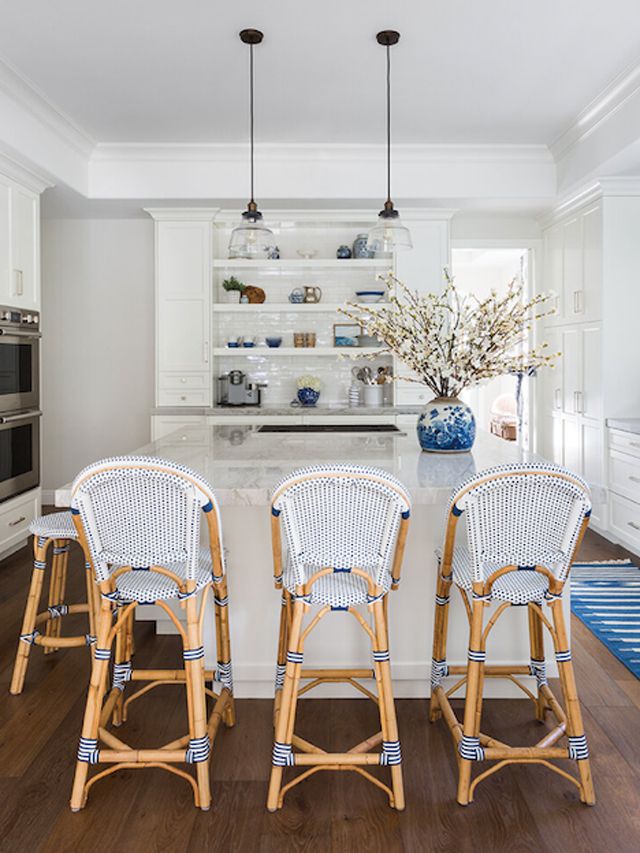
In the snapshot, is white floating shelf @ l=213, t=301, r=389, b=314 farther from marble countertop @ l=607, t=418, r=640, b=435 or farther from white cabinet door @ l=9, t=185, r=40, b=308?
marble countertop @ l=607, t=418, r=640, b=435

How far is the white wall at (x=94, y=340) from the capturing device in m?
5.98

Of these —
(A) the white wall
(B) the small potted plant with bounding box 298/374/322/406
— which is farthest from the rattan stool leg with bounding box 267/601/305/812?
(A) the white wall

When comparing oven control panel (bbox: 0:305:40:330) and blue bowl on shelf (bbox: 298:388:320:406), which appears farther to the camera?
blue bowl on shelf (bbox: 298:388:320:406)

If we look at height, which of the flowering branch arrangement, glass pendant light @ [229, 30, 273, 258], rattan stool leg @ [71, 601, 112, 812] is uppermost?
glass pendant light @ [229, 30, 273, 258]

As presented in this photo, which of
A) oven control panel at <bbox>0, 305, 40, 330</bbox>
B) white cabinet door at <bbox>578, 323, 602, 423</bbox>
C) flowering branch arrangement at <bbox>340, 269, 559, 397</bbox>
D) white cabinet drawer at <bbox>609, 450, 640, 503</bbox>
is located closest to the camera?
flowering branch arrangement at <bbox>340, 269, 559, 397</bbox>

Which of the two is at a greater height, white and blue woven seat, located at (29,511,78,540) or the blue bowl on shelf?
the blue bowl on shelf

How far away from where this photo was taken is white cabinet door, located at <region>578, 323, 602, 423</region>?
503 cm

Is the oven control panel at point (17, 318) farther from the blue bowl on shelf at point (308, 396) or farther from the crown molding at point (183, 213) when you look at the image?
the blue bowl on shelf at point (308, 396)

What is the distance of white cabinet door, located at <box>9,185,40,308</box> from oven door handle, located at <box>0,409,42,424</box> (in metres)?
0.69

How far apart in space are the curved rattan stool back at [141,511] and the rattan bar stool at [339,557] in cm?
23

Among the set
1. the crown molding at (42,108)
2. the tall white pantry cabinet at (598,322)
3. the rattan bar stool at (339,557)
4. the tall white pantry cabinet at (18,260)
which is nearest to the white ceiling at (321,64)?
the crown molding at (42,108)

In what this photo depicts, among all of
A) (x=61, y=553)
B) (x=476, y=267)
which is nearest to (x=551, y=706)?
(x=61, y=553)

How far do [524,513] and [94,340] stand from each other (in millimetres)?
4938

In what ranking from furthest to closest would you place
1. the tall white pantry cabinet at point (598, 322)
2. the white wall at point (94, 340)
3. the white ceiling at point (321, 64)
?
the white wall at point (94, 340)
the tall white pantry cabinet at point (598, 322)
the white ceiling at point (321, 64)
